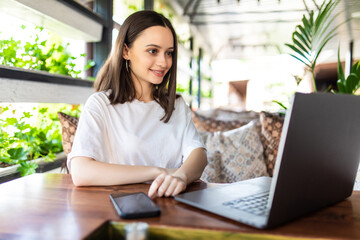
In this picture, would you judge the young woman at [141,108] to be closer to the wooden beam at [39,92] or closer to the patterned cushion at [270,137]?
the wooden beam at [39,92]

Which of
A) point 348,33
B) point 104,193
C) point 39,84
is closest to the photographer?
point 104,193

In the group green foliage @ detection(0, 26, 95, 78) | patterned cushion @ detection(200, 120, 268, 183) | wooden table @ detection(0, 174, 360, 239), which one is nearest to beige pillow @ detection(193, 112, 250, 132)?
patterned cushion @ detection(200, 120, 268, 183)

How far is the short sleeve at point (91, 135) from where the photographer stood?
1224mm

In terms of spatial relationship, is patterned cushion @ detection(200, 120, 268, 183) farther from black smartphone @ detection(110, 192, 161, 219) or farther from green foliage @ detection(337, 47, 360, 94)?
black smartphone @ detection(110, 192, 161, 219)

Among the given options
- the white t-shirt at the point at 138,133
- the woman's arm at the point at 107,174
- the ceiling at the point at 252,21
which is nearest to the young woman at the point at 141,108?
the white t-shirt at the point at 138,133

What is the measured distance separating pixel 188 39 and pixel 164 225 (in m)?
6.47

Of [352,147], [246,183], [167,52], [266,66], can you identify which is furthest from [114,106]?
[266,66]

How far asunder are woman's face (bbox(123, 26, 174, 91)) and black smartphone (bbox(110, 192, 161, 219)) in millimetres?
801

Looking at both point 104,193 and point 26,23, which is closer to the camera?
point 104,193

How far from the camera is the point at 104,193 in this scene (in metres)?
0.95

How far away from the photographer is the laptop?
1.96 feet

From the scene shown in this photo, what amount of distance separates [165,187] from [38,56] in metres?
1.37

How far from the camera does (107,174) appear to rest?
109 centimetres

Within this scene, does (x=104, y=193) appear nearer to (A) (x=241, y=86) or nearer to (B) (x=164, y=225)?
(B) (x=164, y=225)
